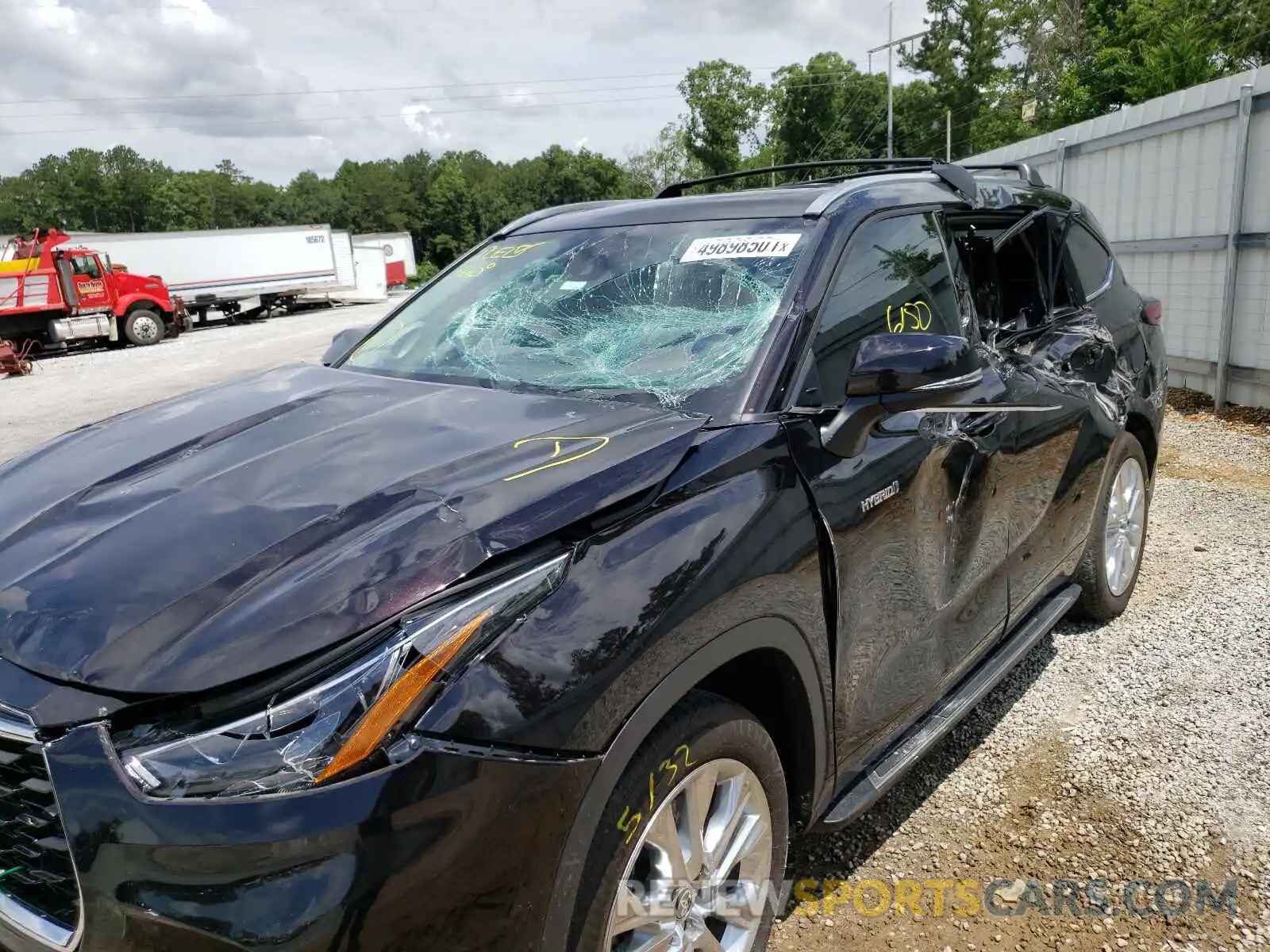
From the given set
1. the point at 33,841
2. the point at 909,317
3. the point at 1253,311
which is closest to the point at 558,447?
the point at 33,841

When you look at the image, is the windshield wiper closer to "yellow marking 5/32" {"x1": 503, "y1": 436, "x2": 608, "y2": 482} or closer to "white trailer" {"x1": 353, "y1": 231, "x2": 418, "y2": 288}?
"yellow marking 5/32" {"x1": 503, "y1": 436, "x2": 608, "y2": 482}

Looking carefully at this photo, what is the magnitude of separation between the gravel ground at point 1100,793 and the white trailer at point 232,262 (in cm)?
2934

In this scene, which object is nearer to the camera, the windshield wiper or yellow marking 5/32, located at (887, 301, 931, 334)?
the windshield wiper

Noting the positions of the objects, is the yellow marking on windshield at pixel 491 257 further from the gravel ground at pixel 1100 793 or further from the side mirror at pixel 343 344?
the gravel ground at pixel 1100 793

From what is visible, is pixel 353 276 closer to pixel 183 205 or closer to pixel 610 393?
pixel 610 393

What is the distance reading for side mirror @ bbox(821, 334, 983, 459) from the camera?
2.06 meters

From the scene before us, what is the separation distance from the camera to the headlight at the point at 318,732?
1321mm

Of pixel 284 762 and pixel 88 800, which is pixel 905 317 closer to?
pixel 284 762

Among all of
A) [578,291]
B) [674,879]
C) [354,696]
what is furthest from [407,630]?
[578,291]

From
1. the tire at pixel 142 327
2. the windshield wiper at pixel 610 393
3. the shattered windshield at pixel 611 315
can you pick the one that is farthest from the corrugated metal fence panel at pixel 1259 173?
the tire at pixel 142 327

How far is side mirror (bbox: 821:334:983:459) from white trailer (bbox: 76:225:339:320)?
29.7 meters

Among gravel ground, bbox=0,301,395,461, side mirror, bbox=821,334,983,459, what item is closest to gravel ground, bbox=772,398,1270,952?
side mirror, bbox=821,334,983,459

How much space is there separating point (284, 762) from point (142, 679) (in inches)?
11.3

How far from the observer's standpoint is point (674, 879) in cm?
175
